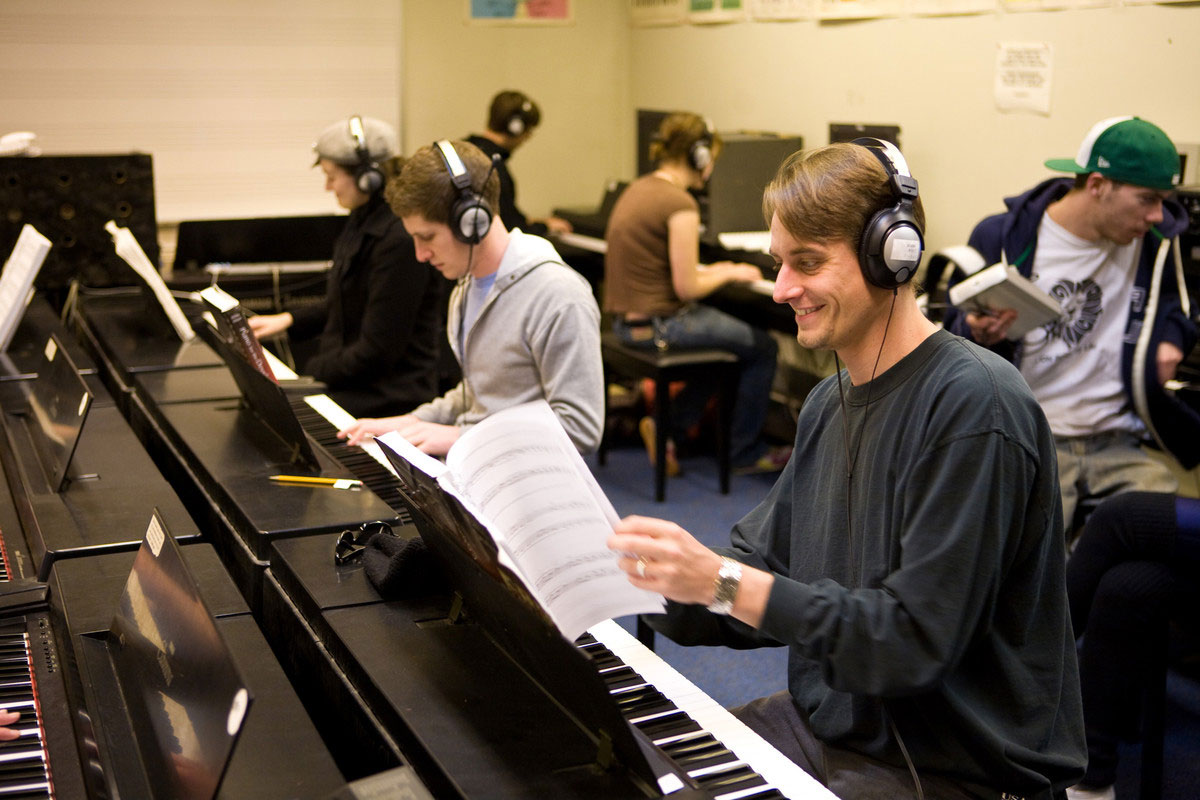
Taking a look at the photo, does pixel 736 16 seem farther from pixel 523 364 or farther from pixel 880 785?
pixel 880 785

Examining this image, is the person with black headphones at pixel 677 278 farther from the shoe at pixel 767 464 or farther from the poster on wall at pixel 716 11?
the poster on wall at pixel 716 11

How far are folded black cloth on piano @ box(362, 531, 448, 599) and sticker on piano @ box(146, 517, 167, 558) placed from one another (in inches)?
11.2

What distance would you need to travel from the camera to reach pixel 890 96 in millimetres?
4512

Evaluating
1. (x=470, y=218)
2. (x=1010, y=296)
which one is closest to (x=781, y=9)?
(x=1010, y=296)

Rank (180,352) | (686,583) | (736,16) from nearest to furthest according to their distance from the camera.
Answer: (686,583)
(180,352)
(736,16)

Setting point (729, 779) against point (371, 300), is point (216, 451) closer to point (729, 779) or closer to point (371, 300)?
point (371, 300)

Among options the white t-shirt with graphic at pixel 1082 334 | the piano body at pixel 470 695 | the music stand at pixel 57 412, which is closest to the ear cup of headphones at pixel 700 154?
the white t-shirt with graphic at pixel 1082 334

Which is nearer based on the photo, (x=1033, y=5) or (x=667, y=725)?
(x=667, y=725)

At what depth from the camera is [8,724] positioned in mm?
1293

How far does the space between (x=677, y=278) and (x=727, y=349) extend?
367mm

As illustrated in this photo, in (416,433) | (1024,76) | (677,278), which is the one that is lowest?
(416,433)

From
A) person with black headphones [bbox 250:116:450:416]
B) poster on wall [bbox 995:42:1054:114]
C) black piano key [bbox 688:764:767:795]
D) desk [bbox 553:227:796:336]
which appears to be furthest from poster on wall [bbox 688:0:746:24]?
black piano key [bbox 688:764:767:795]

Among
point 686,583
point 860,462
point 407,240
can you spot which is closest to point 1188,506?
point 860,462

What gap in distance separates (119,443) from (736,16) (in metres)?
3.92
